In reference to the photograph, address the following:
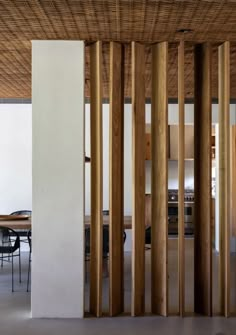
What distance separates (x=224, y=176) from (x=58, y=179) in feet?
5.42

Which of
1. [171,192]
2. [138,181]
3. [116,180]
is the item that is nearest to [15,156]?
[171,192]

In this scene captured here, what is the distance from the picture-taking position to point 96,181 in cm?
385

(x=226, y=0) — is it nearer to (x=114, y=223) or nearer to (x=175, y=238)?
(x=114, y=223)

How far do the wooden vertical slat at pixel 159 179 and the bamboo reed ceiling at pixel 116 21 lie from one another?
0.28m

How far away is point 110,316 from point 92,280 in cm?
38

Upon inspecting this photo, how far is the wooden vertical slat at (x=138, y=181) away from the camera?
384 cm

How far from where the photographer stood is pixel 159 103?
3895 millimetres

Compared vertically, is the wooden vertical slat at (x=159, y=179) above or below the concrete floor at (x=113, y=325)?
above

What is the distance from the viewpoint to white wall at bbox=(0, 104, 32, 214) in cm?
718

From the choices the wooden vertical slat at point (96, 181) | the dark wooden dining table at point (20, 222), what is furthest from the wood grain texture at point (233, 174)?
the wooden vertical slat at point (96, 181)

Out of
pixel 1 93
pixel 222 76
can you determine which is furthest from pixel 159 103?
pixel 1 93

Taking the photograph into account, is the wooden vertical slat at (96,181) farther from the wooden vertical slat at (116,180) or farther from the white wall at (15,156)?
the white wall at (15,156)

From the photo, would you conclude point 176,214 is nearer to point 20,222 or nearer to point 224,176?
point 20,222

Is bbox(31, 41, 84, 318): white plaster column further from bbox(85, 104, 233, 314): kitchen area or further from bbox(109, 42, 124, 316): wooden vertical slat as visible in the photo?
bbox(85, 104, 233, 314): kitchen area
